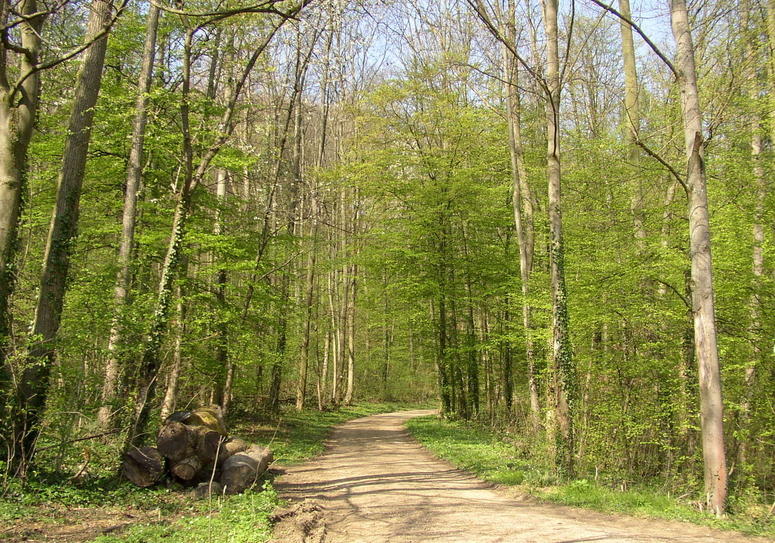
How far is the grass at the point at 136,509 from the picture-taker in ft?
17.6

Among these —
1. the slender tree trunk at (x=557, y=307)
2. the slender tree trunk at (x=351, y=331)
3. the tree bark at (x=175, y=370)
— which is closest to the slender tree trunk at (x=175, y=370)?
the tree bark at (x=175, y=370)

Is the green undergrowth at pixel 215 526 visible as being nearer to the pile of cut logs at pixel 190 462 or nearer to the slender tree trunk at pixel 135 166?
the pile of cut logs at pixel 190 462

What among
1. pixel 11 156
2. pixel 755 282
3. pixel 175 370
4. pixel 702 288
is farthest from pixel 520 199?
pixel 11 156

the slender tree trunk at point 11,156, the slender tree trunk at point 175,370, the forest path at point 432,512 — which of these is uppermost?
the slender tree trunk at point 11,156

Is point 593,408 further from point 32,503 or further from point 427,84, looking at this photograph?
point 427,84

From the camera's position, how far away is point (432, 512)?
6.88 m

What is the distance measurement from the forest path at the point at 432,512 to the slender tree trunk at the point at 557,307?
1328mm

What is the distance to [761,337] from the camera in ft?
32.0

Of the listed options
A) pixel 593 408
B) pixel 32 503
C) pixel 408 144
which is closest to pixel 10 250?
pixel 32 503

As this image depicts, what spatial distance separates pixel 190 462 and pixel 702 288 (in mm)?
7876

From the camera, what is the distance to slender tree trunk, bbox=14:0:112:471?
271 inches

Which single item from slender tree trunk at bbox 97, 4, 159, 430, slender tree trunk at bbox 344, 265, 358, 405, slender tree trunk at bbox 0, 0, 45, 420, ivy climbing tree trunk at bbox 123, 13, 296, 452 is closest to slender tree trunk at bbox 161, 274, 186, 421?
ivy climbing tree trunk at bbox 123, 13, 296, 452

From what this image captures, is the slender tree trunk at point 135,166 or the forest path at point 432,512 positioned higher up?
the slender tree trunk at point 135,166

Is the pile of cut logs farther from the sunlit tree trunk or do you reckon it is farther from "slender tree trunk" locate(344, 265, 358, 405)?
"slender tree trunk" locate(344, 265, 358, 405)
